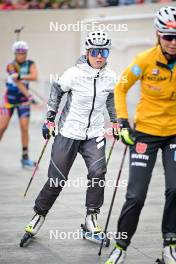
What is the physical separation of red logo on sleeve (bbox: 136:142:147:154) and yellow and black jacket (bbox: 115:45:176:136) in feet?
0.39

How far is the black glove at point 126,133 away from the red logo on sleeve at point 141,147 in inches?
2.3

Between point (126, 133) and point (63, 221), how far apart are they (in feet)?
8.43

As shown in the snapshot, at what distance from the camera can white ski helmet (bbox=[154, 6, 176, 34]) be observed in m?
6.48

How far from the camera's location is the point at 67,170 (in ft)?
25.8

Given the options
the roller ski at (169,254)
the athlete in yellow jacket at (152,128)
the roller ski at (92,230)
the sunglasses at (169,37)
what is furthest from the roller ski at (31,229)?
the sunglasses at (169,37)

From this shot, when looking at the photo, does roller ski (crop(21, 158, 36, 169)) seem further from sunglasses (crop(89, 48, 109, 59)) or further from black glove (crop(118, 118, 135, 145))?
black glove (crop(118, 118, 135, 145))

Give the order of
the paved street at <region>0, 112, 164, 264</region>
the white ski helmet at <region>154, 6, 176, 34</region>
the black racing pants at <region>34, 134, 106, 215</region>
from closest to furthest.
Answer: the white ski helmet at <region>154, 6, 176, 34</region> < the paved street at <region>0, 112, 164, 264</region> < the black racing pants at <region>34, 134, 106, 215</region>

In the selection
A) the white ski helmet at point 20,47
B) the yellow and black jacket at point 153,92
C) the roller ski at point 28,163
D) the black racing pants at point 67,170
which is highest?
the yellow and black jacket at point 153,92

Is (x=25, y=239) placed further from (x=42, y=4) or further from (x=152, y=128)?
(x=42, y=4)

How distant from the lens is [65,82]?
774 cm

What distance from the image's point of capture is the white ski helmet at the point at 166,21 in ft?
21.3

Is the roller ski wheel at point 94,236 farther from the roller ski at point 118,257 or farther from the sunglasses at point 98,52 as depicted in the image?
the sunglasses at point 98,52

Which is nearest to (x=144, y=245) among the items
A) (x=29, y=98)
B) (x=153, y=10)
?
(x=29, y=98)

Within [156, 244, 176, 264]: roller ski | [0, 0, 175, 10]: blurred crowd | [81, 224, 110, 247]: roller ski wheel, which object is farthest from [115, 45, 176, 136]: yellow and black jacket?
[0, 0, 175, 10]: blurred crowd
